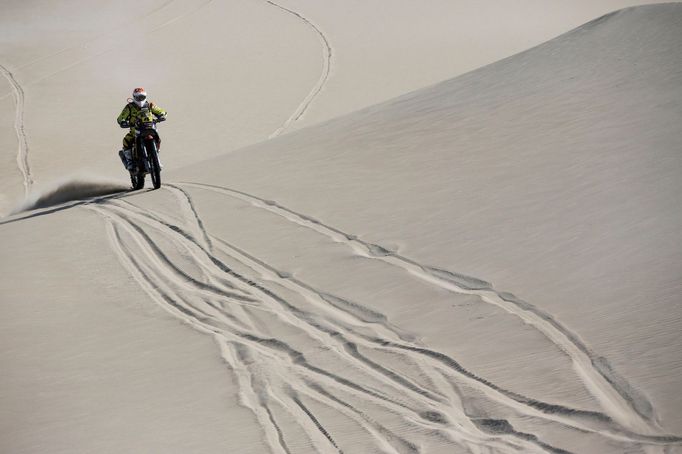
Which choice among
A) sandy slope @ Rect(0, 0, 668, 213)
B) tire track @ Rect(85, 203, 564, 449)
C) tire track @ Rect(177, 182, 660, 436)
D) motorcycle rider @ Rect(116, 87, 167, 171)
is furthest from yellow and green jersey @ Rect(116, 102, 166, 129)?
sandy slope @ Rect(0, 0, 668, 213)

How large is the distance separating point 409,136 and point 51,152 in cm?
1045

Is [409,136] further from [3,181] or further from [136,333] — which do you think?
[3,181]

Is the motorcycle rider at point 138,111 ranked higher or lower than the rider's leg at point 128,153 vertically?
higher

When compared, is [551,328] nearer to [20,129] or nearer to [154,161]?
[154,161]

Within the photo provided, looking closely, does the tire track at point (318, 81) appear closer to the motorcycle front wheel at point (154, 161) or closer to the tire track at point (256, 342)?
the motorcycle front wheel at point (154, 161)

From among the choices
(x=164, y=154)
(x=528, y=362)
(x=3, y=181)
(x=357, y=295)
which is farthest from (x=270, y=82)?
(x=528, y=362)

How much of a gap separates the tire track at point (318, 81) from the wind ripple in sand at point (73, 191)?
6.36 m

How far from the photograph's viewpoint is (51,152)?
19.2 metres

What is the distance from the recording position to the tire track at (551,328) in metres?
5.12

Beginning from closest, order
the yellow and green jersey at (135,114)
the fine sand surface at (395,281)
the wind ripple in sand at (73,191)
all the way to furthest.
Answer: the fine sand surface at (395,281)
the yellow and green jersey at (135,114)
the wind ripple in sand at (73,191)

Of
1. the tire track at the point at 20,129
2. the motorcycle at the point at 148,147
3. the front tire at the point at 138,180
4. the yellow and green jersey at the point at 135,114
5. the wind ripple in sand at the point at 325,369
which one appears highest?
the tire track at the point at 20,129

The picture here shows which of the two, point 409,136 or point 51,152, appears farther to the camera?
point 51,152

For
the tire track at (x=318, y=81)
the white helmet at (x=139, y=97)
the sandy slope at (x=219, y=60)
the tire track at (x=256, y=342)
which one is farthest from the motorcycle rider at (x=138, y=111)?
the tire track at (x=318, y=81)

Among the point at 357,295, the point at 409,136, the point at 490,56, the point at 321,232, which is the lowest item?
the point at 357,295
